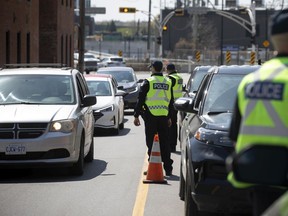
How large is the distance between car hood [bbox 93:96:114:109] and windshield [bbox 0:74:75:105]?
7.46m

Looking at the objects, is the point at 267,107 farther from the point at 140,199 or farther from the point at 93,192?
the point at 93,192

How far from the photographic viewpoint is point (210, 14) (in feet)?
431

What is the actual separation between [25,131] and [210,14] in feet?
393

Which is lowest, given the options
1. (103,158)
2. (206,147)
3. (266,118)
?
(103,158)

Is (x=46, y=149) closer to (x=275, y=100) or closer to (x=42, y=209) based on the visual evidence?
(x=42, y=209)

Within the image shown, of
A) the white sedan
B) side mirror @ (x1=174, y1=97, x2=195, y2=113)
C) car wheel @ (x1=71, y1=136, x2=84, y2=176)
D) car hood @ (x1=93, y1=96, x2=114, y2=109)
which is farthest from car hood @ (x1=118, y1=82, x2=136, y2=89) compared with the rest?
side mirror @ (x1=174, y1=97, x2=195, y2=113)

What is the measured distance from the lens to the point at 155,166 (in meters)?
12.7

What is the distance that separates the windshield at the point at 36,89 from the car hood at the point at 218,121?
516 centimetres

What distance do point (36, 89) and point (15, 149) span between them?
71.3 inches

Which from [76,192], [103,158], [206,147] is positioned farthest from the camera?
[103,158]

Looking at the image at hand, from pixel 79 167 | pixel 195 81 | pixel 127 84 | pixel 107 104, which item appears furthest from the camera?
pixel 127 84

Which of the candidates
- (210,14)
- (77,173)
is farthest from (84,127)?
(210,14)

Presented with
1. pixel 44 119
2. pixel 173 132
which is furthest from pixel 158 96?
pixel 173 132

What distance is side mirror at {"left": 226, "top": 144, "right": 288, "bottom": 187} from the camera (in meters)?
5.00
